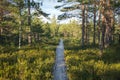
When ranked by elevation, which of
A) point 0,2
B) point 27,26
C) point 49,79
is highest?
point 0,2

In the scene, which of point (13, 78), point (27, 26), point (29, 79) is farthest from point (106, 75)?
point (27, 26)

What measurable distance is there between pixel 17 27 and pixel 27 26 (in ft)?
7.11

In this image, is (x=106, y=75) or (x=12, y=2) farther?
(x=12, y=2)

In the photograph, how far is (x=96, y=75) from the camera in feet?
38.3

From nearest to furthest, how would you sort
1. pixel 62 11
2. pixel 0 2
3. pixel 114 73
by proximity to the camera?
pixel 114 73 → pixel 0 2 → pixel 62 11

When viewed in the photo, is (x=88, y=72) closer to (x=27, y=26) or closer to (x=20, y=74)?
(x=20, y=74)

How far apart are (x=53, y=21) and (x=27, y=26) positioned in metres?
101

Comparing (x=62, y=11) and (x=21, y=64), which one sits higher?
(x=62, y=11)

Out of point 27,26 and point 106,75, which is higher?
point 27,26

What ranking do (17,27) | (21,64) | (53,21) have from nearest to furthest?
(21,64) → (17,27) → (53,21)

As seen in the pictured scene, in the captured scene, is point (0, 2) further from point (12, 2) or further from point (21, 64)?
point (21, 64)

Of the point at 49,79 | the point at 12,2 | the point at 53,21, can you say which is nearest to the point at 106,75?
the point at 49,79

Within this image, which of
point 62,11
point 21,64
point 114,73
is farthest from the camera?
point 62,11

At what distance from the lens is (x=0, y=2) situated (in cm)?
2891
